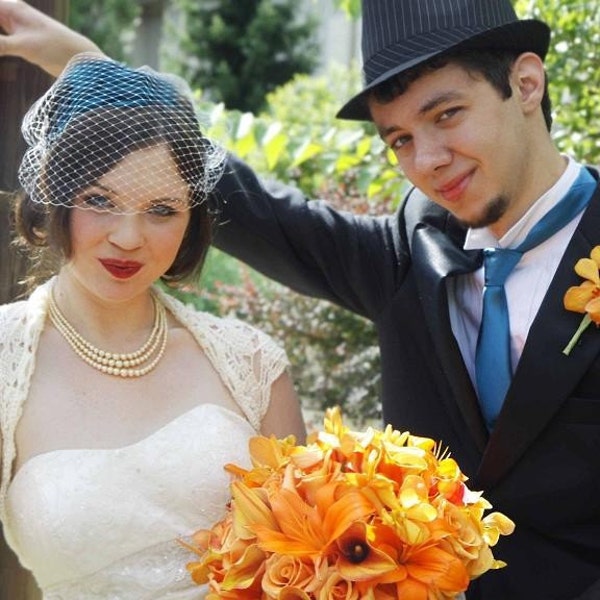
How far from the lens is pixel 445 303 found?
10.3 feet

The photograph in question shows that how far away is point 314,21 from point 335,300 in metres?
17.0

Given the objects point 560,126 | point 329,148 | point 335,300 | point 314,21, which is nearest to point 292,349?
point 329,148

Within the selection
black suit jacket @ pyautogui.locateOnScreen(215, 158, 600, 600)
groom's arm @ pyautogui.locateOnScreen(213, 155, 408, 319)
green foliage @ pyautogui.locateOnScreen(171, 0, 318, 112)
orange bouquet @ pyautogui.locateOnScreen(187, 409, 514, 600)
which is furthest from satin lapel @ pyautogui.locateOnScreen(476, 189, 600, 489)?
green foliage @ pyautogui.locateOnScreen(171, 0, 318, 112)

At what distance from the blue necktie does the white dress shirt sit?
0.02m

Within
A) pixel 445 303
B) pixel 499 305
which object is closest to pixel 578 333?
pixel 499 305

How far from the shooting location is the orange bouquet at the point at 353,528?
2.22 metres

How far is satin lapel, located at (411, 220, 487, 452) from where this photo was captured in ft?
9.95

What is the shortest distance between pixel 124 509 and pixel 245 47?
18.5m

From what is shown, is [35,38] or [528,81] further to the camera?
[528,81]

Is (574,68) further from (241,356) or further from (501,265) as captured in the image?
(241,356)

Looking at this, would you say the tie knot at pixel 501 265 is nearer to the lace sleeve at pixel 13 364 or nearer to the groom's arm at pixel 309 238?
the groom's arm at pixel 309 238

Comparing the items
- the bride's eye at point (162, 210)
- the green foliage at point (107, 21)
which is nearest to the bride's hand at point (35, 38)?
the bride's eye at point (162, 210)

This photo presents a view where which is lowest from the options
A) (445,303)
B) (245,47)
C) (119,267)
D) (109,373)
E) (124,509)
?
(245,47)

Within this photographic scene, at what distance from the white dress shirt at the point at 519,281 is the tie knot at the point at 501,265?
0.02m
